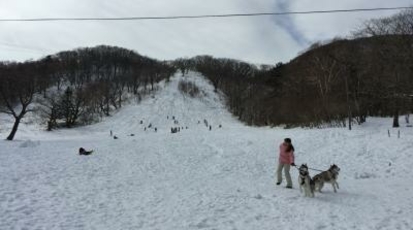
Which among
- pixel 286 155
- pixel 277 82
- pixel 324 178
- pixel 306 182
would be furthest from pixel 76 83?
pixel 306 182

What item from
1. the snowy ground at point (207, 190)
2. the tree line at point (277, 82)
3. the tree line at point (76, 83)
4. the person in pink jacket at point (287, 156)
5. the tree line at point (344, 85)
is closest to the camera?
the snowy ground at point (207, 190)

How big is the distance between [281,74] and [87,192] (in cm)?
8508

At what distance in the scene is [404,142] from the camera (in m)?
24.7

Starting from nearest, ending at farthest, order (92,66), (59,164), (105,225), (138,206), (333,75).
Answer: (105,225)
(138,206)
(59,164)
(333,75)
(92,66)

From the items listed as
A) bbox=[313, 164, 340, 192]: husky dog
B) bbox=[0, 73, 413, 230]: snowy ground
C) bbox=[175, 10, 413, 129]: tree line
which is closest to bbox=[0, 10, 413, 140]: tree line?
bbox=[175, 10, 413, 129]: tree line

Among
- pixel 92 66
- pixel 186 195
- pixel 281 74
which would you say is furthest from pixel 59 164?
pixel 92 66

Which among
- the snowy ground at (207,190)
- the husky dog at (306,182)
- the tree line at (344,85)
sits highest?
the tree line at (344,85)

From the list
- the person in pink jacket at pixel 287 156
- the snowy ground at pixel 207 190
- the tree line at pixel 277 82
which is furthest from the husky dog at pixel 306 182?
the tree line at pixel 277 82

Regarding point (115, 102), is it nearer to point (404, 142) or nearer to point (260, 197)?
point (404, 142)

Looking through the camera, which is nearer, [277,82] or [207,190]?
[207,190]

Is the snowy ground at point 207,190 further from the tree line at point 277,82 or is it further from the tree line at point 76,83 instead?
the tree line at point 76,83

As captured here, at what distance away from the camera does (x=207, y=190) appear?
50.5 feet

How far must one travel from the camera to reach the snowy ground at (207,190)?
34.8 feet

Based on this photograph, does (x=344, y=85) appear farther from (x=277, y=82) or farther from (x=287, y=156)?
(x=287, y=156)
